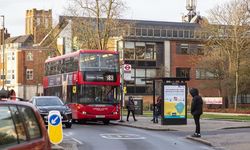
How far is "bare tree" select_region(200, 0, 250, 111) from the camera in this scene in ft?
177

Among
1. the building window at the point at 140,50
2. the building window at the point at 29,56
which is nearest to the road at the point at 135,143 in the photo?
the building window at the point at 140,50

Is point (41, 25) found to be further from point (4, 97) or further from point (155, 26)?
point (4, 97)

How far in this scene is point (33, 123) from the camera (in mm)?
7418

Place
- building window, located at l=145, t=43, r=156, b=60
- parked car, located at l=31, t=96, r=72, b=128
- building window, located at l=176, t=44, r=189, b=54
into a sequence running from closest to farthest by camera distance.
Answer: parked car, located at l=31, t=96, r=72, b=128, building window, located at l=145, t=43, r=156, b=60, building window, located at l=176, t=44, r=189, b=54

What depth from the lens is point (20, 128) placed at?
688cm

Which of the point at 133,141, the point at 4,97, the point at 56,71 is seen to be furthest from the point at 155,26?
the point at 4,97

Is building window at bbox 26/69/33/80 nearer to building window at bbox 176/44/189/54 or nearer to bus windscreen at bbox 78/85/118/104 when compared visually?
building window at bbox 176/44/189/54

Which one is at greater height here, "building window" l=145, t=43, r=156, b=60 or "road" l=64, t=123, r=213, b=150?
"building window" l=145, t=43, r=156, b=60

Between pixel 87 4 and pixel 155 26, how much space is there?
24.5 metres

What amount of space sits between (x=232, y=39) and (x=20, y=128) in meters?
49.4

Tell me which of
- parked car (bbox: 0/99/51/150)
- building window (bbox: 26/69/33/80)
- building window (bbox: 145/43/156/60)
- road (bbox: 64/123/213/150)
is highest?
building window (bbox: 145/43/156/60)

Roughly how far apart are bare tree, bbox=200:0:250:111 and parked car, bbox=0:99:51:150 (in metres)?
47.5

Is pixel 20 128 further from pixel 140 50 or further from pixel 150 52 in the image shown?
pixel 150 52

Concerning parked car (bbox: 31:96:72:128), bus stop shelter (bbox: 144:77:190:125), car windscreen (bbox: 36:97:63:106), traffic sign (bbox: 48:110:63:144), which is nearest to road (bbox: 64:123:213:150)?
traffic sign (bbox: 48:110:63:144)
